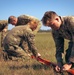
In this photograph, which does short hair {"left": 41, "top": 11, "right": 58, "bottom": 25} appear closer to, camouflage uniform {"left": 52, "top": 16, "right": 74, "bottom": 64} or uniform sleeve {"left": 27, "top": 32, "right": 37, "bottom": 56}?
camouflage uniform {"left": 52, "top": 16, "right": 74, "bottom": 64}

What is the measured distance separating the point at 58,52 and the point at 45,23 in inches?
46.8

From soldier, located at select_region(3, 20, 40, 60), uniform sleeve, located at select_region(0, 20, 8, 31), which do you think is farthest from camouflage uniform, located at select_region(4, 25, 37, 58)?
uniform sleeve, located at select_region(0, 20, 8, 31)

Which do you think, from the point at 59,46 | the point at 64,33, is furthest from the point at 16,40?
the point at 64,33

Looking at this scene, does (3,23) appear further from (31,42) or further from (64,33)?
(64,33)

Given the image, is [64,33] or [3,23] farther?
[3,23]

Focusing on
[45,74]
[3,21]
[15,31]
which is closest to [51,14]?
[45,74]

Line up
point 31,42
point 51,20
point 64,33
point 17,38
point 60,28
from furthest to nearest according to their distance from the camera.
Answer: point 17,38 → point 31,42 → point 64,33 → point 60,28 → point 51,20

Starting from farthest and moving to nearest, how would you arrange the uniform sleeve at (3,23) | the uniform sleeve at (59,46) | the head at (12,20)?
1. the uniform sleeve at (3,23)
2. the head at (12,20)
3. the uniform sleeve at (59,46)

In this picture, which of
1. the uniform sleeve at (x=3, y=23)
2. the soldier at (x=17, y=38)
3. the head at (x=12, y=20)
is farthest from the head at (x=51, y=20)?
→ the uniform sleeve at (x=3, y=23)

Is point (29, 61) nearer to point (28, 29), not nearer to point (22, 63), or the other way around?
point (22, 63)

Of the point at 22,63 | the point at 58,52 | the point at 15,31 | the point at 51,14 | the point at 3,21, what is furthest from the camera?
the point at 3,21

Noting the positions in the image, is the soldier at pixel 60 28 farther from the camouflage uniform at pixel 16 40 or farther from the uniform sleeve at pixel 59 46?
the camouflage uniform at pixel 16 40

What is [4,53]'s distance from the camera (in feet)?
30.6

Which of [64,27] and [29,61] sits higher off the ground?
[64,27]
